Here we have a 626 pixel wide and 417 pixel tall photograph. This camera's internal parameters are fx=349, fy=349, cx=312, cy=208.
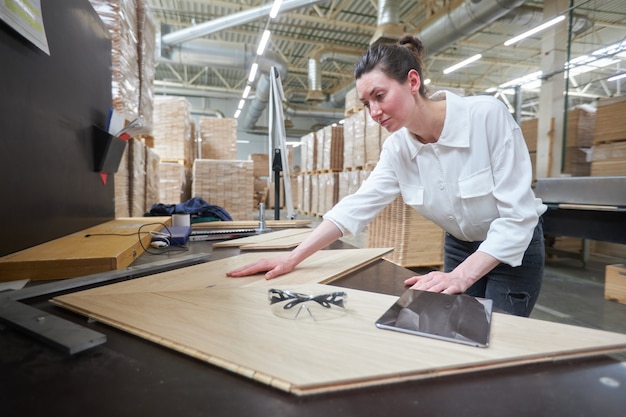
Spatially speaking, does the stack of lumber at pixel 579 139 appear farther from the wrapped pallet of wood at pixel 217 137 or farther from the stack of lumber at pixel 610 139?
the wrapped pallet of wood at pixel 217 137

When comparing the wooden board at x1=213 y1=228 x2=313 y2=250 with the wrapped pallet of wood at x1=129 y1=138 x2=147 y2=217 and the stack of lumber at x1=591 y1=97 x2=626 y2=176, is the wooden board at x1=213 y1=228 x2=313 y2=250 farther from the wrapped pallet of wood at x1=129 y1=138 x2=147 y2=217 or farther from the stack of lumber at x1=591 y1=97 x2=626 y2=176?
the stack of lumber at x1=591 y1=97 x2=626 y2=176

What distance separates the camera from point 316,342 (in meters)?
0.66

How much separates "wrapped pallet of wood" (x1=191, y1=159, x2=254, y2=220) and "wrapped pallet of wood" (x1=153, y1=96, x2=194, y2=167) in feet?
1.52

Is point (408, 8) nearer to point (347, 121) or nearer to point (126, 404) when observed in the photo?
point (347, 121)

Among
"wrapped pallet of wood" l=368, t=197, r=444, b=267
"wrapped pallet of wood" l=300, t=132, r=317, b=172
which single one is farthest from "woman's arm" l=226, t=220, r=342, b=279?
"wrapped pallet of wood" l=300, t=132, r=317, b=172

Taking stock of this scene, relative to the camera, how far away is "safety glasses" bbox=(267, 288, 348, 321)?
2.66 ft

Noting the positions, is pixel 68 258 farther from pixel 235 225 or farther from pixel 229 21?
pixel 229 21

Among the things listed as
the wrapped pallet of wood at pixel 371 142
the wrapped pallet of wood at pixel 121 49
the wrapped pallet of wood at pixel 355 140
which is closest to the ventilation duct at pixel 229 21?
the wrapped pallet of wood at pixel 355 140

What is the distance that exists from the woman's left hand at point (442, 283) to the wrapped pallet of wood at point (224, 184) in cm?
494

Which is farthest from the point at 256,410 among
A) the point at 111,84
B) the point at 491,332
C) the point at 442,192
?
the point at 111,84

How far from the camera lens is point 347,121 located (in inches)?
270

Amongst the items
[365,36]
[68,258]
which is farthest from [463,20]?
[68,258]

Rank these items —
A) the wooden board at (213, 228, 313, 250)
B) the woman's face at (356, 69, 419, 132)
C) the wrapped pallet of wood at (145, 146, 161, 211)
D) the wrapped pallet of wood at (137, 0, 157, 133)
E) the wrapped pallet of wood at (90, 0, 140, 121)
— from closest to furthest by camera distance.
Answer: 1. the woman's face at (356, 69, 419, 132)
2. the wooden board at (213, 228, 313, 250)
3. the wrapped pallet of wood at (90, 0, 140, 121)
4. the wrapped pallet of wood at (137, 0, 157, 133)
5. the wrapped pallet of wood at (145, 146, 161, 211)

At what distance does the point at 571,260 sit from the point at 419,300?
654 centimetres
